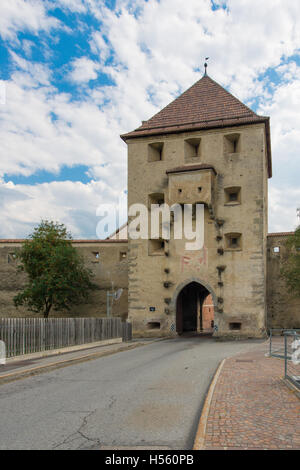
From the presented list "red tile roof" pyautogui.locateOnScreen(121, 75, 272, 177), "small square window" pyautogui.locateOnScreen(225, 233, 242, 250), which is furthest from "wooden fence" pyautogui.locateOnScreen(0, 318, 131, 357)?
"red tile roof" pyautogui.locateOnScreen(121, 75, 272, 177)

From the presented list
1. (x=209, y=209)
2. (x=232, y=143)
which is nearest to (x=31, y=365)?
(x=209, y=209)

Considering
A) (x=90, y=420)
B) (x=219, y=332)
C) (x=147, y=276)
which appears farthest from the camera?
(x=147, y=276)

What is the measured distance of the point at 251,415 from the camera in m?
6.47

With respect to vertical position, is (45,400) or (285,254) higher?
(285,254)

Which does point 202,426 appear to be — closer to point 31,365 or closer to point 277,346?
point 31,365

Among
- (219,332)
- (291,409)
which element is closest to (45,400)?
(291,409)

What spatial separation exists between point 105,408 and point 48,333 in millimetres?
9374

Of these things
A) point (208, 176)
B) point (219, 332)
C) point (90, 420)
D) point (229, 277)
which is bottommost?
point (219, 332)

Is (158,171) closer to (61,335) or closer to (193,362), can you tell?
(61,335)

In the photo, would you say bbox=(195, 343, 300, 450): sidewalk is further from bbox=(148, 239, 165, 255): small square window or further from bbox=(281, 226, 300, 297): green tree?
bbox=(148, 239, 165, 255): small square window

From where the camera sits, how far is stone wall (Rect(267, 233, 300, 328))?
28.9 metres

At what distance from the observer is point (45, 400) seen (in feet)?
26.4
